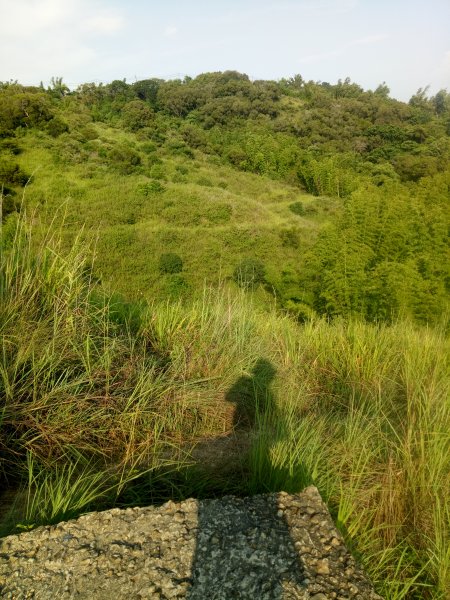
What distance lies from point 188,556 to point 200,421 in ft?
4.54

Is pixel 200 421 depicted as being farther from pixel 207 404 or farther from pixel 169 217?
pixel 169 217

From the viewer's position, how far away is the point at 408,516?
7.10ft

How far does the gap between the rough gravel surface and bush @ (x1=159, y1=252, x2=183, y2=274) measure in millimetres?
26669

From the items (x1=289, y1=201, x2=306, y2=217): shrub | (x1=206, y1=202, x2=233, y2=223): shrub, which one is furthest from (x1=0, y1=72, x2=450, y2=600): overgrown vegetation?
(x1=289, y1=201, x2=306, y2=217): shrub

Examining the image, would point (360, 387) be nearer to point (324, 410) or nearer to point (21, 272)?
point (324, 410)

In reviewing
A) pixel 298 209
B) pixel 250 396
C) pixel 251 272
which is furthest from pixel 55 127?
pixel 250 396

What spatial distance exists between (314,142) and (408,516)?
167 feet

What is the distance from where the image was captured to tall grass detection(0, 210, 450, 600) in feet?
6.85

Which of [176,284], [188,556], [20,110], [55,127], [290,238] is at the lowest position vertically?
[176,284]

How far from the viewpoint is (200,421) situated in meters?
2.99

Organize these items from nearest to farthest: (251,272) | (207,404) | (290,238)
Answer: (207,404), (251,272), (290,238)

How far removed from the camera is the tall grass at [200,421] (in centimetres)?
209

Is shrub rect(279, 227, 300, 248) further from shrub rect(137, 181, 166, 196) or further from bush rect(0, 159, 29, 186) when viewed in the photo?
bush rect(0, 159, 29, 186)

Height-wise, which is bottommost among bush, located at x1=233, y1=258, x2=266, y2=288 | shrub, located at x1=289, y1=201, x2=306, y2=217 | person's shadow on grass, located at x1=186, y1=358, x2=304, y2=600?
bush, located at x1=233, y1=258, x2=266, y2=288
